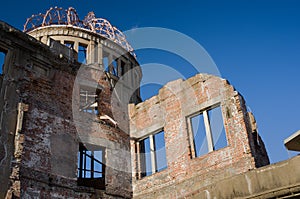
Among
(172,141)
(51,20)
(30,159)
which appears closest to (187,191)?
(172,141)

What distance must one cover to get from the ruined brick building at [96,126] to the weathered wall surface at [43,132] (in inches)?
1.4

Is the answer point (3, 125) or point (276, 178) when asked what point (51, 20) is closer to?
point (3, 125)

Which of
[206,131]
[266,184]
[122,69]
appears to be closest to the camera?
[266,184]

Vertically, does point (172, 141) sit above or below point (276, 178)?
above

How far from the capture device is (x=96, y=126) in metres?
13.8

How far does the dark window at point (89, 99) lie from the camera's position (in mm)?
14242

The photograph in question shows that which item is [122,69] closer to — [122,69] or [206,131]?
[122,69]

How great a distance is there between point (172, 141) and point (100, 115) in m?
3.48

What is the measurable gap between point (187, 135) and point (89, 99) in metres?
4.82

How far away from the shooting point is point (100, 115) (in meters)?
14.2

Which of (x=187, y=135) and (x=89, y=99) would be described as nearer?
(x=187, y=135)

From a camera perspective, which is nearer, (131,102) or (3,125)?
(3,125)

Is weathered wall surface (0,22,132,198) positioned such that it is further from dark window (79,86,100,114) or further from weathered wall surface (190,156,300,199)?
weathered wall surface (190,156,300,199)

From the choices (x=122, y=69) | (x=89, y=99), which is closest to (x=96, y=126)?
(x=89, y=99)
